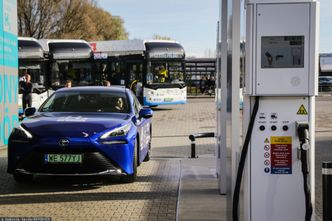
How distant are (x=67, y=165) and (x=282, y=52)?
4013 mm

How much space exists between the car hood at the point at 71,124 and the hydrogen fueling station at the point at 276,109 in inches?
126

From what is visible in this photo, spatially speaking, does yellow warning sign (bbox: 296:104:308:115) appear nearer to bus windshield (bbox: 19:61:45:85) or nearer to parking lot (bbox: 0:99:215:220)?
parking lot (bbox: 0:99:215:220)

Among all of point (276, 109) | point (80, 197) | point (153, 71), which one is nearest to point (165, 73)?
point (153, 71)

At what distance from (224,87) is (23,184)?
3563 mm

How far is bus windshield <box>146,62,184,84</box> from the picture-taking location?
85.1 feet

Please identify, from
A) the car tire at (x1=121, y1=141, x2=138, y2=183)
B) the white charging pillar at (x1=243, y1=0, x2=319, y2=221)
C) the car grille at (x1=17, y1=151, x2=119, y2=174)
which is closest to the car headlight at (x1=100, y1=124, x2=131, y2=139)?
the car grille at (x1=17, y1=151, x2=119, y2=174)

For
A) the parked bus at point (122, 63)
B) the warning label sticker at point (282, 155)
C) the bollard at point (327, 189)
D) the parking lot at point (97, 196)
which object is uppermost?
the parked bus at point (122, 63)

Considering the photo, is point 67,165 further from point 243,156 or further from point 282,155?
point 282,155

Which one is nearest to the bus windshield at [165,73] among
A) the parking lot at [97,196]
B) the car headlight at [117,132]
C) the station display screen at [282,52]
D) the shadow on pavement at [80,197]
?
the parking lot at [97,196]

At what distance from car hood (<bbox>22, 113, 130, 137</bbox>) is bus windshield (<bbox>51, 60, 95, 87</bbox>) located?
16.5 metres

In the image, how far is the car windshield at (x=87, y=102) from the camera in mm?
9203

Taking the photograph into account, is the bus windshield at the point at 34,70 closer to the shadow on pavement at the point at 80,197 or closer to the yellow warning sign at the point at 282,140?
the shadow on pavement at the point at 80,197

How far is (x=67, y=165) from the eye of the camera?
302 inches

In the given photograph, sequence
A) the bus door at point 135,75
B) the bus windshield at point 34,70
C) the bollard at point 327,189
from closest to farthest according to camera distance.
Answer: the bollard at point 327,189, the bus windshield at point 34,70, the bus door at point 135,75
